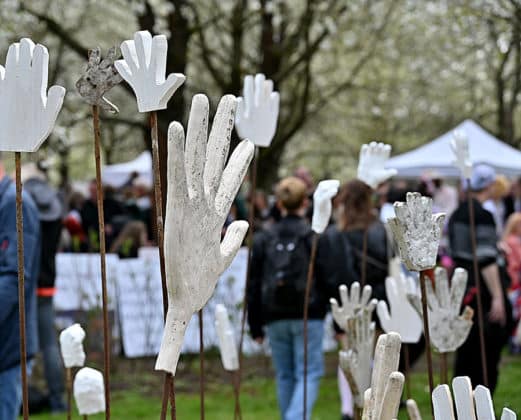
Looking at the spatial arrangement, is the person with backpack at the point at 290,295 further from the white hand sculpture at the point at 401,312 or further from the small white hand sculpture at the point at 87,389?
the small white hand sculpture at the point at 87,389

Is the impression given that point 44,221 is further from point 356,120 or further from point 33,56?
point 356,120

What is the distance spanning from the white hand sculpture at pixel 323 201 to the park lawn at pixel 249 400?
3.00 m

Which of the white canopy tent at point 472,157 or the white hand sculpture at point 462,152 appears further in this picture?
the white canopy tent at point 472,157

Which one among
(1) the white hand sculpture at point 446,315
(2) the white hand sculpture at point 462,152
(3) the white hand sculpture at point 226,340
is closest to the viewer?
(1) the white hand sculpture at point 446,315

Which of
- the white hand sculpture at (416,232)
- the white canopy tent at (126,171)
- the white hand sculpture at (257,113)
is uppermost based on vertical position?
the white canopy tent at (126,171)

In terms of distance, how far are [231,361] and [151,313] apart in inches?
191

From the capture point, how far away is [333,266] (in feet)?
17.5

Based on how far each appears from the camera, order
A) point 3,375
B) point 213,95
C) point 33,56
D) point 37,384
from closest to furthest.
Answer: point 33,56 → point 3,375 → point 37,384 → point 213,95

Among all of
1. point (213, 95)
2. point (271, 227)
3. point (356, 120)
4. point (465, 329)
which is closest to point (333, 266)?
point (271, 227)

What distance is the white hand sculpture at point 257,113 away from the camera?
307 cm

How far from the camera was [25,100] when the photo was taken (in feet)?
6.38

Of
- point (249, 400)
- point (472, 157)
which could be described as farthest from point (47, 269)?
point (472, 157)

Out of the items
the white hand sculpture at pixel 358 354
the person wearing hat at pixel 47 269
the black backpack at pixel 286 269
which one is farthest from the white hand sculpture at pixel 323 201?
the person wearing hat at pixel 47 269

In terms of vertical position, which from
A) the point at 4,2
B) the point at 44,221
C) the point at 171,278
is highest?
the point at 4,2
